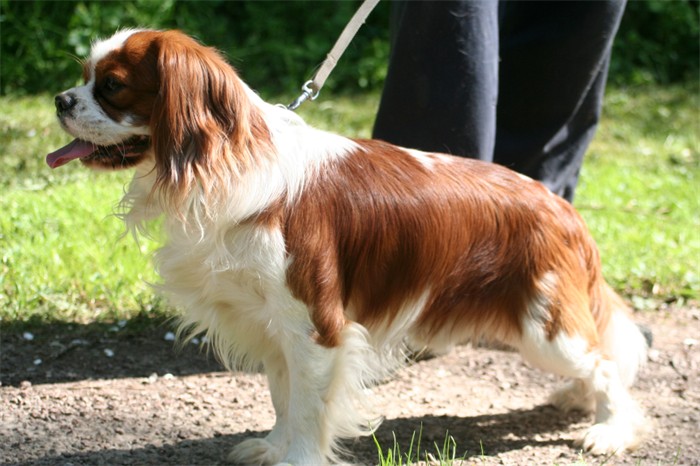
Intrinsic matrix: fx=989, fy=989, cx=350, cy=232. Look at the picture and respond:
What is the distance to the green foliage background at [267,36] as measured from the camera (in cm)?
857

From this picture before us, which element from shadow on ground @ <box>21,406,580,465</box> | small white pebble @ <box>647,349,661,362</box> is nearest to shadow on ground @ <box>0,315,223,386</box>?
shadow on ground @ <box>21,406,580,465</box>

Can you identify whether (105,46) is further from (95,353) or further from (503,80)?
(503,80)

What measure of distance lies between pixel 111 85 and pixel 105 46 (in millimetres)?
153

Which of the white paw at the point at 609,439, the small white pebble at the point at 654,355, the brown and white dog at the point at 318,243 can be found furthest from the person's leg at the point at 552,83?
the white paw at the point at 609,439

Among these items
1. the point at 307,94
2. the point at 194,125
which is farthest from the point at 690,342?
the point at 194,125

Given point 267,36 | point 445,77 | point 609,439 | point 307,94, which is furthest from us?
point 267,36

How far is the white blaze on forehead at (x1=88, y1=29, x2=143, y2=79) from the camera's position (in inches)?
123

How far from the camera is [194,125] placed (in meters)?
3.01

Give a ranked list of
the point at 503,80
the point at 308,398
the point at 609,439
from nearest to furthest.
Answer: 1. the point at 308,398
2. the point at 609,439
3. the point at 503,80

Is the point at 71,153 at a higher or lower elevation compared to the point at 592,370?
higher

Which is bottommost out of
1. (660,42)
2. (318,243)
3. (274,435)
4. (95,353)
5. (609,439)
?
(95,353)

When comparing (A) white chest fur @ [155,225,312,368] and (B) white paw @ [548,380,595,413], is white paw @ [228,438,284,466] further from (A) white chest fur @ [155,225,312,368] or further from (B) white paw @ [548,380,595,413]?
(B) white paw @ [548,380,595,413]

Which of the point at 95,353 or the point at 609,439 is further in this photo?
the point at 95,353

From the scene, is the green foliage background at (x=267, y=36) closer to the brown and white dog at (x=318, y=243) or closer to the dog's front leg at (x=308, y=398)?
the brown and white dog at (x=318, y=243)
